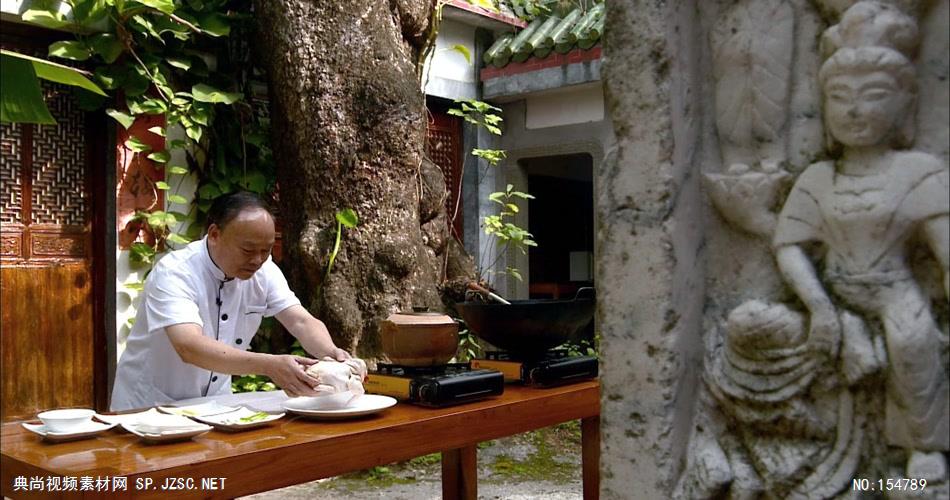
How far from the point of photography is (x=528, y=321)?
2.67m

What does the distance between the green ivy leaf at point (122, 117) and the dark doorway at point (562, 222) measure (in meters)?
4.24

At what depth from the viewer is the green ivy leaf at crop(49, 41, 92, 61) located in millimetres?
3857

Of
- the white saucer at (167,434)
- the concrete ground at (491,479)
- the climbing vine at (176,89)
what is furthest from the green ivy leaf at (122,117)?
the white saucer at (167,434)

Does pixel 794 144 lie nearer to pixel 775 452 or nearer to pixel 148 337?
pixel 775 452

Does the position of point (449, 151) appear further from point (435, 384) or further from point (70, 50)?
point (435, 384)

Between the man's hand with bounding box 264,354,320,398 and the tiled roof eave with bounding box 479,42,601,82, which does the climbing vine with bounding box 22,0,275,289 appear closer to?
the tiled roof eave with bounding box 479,42,601,82

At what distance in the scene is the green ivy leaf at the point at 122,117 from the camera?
13.2 feet

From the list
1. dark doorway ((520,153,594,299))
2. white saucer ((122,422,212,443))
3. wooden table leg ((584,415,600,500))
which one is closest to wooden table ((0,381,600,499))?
white saucer ((122,422,212,443))

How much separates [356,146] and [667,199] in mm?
2848

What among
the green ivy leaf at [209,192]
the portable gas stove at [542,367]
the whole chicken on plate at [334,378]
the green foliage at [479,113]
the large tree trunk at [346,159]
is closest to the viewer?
the whole chicken on plate at [334,378]

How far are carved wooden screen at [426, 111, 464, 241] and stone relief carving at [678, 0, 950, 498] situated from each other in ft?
14.6

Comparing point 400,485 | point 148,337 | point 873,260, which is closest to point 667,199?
point 873,260

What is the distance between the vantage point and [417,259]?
14.3ft

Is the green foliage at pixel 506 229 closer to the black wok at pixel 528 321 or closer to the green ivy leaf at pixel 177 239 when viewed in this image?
the green ivy leaf at pixel 177 239
